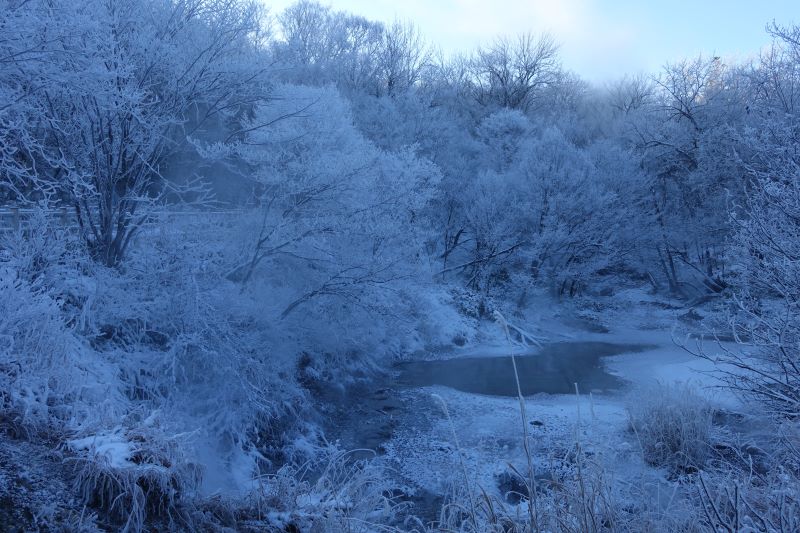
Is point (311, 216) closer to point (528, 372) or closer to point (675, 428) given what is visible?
point (528, 372)

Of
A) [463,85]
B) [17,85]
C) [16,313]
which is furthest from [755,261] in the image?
[463,85]

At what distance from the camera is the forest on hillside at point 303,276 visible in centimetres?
486

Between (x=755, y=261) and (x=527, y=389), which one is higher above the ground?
(x=755, y=261)

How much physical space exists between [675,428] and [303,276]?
9.10 m

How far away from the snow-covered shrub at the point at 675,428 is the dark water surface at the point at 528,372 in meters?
4.99

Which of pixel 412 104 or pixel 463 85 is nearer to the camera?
pixel 412 104

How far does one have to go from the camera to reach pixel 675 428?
1036 cm

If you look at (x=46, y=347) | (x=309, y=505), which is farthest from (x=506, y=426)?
(x=46, y=347)

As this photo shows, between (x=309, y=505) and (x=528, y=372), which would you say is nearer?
(x=309, y=505)

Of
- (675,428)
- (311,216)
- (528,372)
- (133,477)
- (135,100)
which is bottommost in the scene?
(528,372)

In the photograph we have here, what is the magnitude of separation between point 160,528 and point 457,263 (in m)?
25.4

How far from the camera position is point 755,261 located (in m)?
8.16

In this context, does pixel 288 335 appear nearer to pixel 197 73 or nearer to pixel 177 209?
pixel 177 209

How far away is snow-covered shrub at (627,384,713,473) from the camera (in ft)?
32.4
